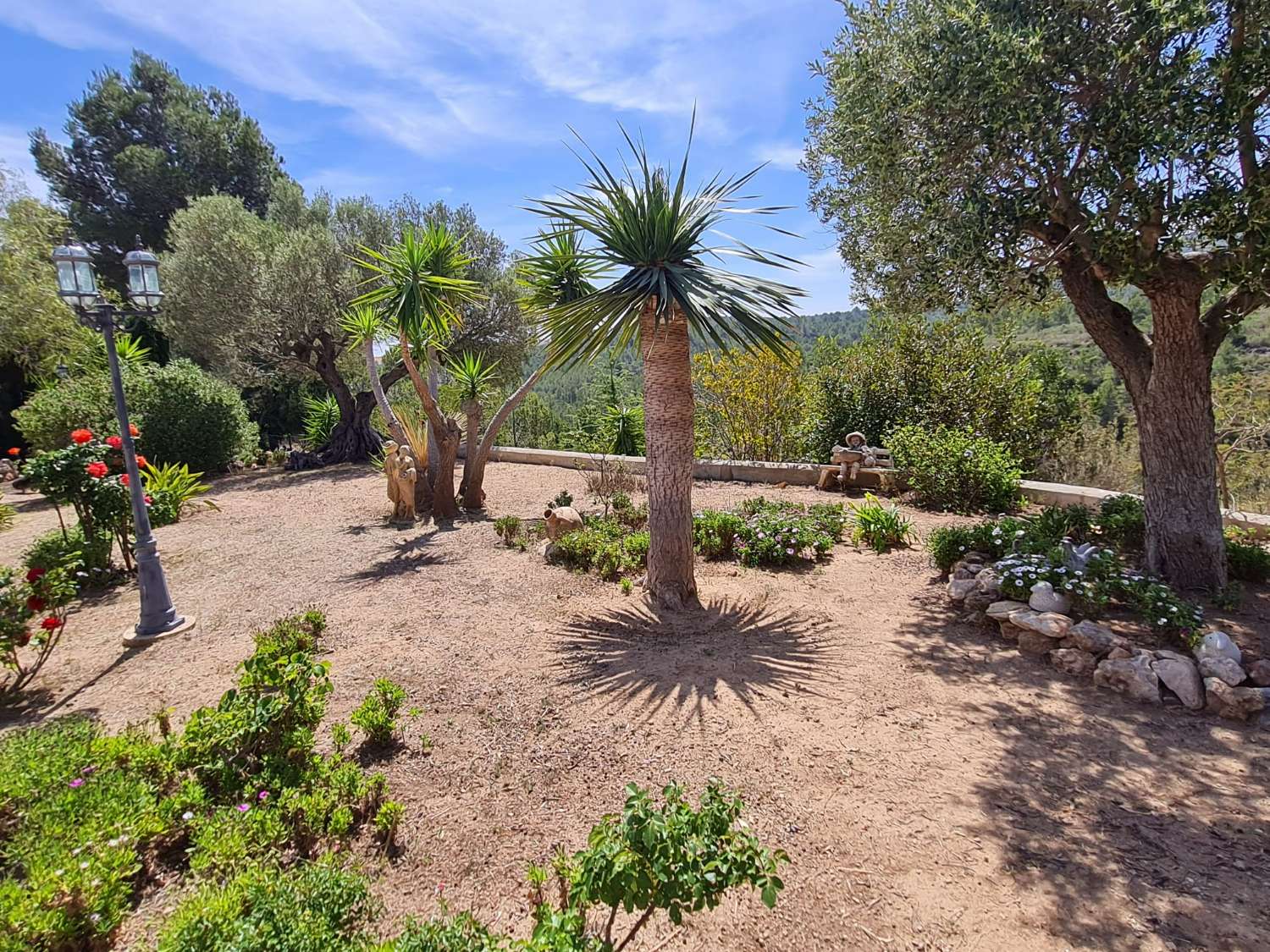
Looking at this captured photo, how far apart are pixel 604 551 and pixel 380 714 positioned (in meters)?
2.88

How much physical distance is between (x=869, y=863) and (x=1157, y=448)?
405cm

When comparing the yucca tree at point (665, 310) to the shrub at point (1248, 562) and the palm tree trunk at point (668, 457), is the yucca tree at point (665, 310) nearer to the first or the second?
the palm tree trunk at point (668, 457)

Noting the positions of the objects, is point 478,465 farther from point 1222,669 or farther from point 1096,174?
point 1222,669

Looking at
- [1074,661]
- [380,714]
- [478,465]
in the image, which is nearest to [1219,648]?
[1074,661]

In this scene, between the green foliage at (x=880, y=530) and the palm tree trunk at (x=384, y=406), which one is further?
the palm tree trunk at (x=384, y=406)

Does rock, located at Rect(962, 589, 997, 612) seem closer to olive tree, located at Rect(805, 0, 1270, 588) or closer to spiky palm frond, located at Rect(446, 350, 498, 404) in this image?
olive tree, located at Rect(805, 0, 1270, 588)

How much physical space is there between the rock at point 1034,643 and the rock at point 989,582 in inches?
18.9

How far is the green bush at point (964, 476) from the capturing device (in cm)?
716

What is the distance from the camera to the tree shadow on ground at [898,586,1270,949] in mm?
2027

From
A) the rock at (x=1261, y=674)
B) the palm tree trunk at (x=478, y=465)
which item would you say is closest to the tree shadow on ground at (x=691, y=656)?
the rock at (x=1261, y=674)

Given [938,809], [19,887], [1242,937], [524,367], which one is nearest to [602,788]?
[938,809]

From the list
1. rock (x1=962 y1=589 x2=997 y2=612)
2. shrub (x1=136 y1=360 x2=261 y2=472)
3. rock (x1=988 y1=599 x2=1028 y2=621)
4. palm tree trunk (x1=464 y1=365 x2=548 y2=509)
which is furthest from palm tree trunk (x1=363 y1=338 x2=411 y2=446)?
rock (x1=988 y1=599 x2=1028 y2=621)

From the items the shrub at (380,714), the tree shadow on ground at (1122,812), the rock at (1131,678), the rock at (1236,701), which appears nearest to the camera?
the tree shadow on ground at (1122,812)

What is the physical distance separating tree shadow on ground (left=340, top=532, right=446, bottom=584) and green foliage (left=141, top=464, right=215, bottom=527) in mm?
2898
